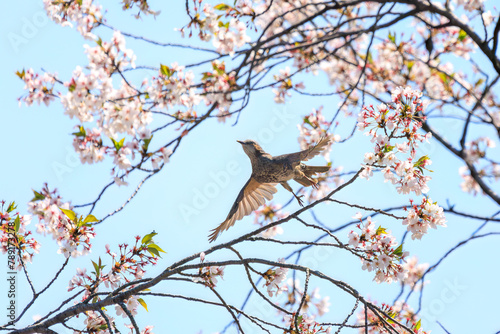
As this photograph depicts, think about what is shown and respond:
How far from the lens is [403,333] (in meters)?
3.03

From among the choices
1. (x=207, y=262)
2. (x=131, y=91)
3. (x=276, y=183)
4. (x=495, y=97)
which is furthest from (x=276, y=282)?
(x=495, y=97)

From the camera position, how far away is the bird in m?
4.19

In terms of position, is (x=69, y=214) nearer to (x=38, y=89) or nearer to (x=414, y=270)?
(x=38, y=89)

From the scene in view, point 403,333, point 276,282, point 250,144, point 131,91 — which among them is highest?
point 131,91

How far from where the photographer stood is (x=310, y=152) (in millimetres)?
3891

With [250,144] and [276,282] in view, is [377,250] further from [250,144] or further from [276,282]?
[250,144]

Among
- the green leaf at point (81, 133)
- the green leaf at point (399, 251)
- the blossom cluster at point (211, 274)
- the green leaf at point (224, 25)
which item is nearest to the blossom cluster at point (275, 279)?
the blossom cluster at point (211, 274)

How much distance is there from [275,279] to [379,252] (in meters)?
0.64

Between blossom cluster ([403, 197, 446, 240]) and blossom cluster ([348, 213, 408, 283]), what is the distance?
159mm

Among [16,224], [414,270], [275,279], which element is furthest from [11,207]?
[414,270]

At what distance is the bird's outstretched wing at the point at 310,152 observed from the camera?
369 cm

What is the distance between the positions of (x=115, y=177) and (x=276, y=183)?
1600 millimetres

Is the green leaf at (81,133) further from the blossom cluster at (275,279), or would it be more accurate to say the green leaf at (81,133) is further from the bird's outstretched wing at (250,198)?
the blossom cluster at (275,279)

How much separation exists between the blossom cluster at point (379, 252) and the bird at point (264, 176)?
117 cm
